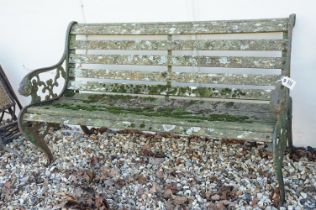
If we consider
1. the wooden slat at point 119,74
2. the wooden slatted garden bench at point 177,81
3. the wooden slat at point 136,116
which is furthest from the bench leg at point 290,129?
the wooden slat at point 119,74

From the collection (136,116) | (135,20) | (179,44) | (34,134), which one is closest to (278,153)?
(136,116)

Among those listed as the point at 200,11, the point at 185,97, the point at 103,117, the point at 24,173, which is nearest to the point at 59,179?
the point at 24,173

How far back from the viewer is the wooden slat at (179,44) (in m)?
3.74

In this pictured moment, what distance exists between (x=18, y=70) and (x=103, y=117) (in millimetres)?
2082

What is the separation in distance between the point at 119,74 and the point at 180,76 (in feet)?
2.00

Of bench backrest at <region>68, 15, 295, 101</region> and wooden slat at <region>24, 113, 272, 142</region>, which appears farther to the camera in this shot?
bench backrest at <region>68, 15, 295, 101</region>

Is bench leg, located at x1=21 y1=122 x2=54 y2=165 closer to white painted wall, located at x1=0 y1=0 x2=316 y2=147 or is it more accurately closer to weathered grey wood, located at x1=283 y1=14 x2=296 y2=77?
white painted wall, located at x1=0 y1=0 x2=316 y2=147

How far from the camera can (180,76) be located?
160 inches

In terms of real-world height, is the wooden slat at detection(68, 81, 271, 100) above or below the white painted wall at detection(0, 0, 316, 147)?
below

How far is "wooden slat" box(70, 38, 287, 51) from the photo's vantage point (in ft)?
12.3

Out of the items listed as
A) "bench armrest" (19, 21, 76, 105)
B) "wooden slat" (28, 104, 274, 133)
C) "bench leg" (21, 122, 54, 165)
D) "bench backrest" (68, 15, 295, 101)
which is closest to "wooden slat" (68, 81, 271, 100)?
"bench backrest" (68, 15, 295, 101)

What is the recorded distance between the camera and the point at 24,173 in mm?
4367

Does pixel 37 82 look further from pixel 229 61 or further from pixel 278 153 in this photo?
pixel 278 153

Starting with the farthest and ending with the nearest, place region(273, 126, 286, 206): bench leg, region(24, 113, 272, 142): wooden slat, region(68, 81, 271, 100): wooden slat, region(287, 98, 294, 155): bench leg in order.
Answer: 1. region(68, 81, 271, 100): wooden slat
2. region(287, 98, 294, 155): bench leg
3. region(24, 113, 272, 142): wooden slat
4. region(273, 126, 286, 206): bench leg
